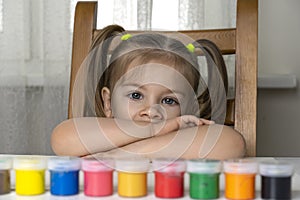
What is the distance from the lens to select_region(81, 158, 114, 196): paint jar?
571 millimetres

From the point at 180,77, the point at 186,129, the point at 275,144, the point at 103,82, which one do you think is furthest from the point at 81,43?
the point at 275,144

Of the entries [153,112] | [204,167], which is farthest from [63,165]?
[153,112]

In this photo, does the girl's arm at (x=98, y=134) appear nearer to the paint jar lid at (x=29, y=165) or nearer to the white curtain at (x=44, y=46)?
the paint jar lid at (x=29, y=165)

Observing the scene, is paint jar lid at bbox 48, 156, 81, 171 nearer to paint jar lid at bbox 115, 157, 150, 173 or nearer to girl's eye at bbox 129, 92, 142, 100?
paint jar lid at bbox 115, 157, 150, 173

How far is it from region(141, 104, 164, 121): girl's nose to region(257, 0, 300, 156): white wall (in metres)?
0.69

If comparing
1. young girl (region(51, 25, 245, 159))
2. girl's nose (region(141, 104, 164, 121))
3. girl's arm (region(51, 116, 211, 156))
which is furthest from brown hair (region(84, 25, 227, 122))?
girl's arm (region(51, 116, 211, 156))

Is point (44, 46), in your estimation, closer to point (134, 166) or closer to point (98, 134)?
point (98, 134)

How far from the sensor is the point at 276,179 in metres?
0.55

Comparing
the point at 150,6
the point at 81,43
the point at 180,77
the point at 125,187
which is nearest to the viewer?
the point at 125,187

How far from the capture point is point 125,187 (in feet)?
1.88

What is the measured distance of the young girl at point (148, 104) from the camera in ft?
2.60

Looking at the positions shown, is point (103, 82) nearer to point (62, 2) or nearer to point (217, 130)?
point (217, 130)

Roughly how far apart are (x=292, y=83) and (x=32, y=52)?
0.73 meters

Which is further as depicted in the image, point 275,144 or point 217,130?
point 275,144
